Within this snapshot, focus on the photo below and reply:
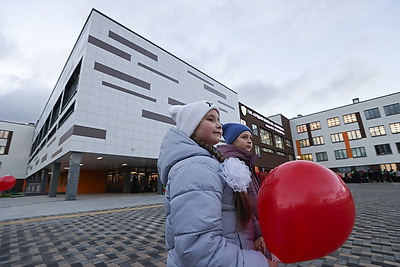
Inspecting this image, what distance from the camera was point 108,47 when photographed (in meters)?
17.5

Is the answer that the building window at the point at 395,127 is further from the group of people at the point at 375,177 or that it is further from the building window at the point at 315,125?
the building window at the point at 315,125

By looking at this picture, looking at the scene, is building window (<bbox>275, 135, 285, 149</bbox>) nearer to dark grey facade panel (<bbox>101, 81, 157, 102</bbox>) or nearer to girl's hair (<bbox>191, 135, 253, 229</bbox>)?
dark grey facade panel (<bbox>101, 81, 157, 102</bbox>)

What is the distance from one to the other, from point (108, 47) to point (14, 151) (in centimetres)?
3747

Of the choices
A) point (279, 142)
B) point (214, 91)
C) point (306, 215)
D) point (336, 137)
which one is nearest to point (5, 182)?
point (306, 215)

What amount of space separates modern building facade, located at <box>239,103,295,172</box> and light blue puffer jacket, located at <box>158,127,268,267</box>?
104 ft

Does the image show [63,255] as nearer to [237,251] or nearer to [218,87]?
[237,251]

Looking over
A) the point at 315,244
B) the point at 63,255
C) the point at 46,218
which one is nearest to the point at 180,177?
the point at 315,244

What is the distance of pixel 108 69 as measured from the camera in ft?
55.7

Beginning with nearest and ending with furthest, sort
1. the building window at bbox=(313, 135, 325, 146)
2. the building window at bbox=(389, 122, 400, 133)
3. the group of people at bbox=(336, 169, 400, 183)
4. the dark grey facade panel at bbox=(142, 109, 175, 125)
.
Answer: the dark grey facade panel at bbox=(142, 109, 175, 125) → the group of people at bbox=(336, 169, 400, 183) → the building window at bbox=(389, 122, 400, 133) → the building window at bbox=(313, 135, 325, 146)

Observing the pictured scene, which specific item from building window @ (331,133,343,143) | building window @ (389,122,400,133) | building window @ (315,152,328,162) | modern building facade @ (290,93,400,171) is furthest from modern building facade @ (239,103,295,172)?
building window @ (389,122,400,133)

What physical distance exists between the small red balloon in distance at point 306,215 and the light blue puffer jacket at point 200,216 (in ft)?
0.60

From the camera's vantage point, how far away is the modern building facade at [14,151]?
119ft

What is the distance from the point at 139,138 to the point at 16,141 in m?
38.7

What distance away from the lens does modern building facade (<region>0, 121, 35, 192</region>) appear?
36125 millimetres
